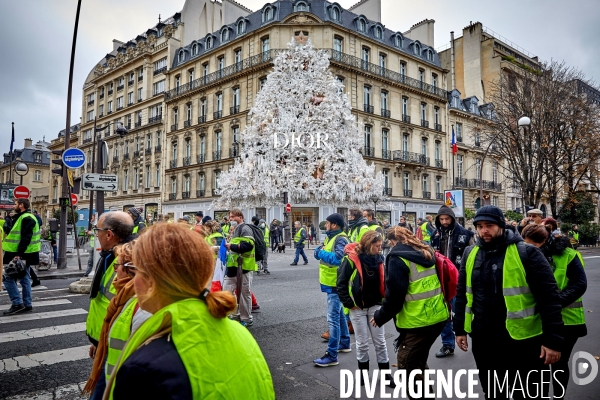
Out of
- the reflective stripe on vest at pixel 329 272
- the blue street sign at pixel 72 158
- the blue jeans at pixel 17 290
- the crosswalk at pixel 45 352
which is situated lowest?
the crosswalk at pixel 45 352

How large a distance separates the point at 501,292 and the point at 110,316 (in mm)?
2672

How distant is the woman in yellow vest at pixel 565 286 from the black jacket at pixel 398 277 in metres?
1.11

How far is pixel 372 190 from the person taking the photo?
26266 mm

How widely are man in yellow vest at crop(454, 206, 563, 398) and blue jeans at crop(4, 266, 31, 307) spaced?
7500 millimetres

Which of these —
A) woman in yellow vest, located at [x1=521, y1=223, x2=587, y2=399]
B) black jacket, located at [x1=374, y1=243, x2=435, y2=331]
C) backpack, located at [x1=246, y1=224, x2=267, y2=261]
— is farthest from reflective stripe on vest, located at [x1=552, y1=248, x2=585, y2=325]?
backpack, located at [x1=246, y1=224, x2=267, y2=261]

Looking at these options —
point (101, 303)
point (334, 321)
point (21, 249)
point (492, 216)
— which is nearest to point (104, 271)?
point (101, 303)

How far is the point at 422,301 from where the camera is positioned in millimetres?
3271

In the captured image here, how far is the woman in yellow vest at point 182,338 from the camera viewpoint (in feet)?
3.85

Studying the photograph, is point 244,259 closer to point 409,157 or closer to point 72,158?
point 72,158

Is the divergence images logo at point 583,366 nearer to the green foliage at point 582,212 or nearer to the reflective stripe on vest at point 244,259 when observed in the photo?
the reflective stripe on vest at point 244,259

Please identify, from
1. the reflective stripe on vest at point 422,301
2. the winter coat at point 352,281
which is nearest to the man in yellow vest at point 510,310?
the reflective stripe on vest at point 422,301

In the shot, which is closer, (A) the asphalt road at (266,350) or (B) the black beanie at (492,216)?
(B) the black beanie at (492,216)

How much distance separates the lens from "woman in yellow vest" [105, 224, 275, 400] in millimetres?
1174

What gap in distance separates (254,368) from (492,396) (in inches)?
90.5
